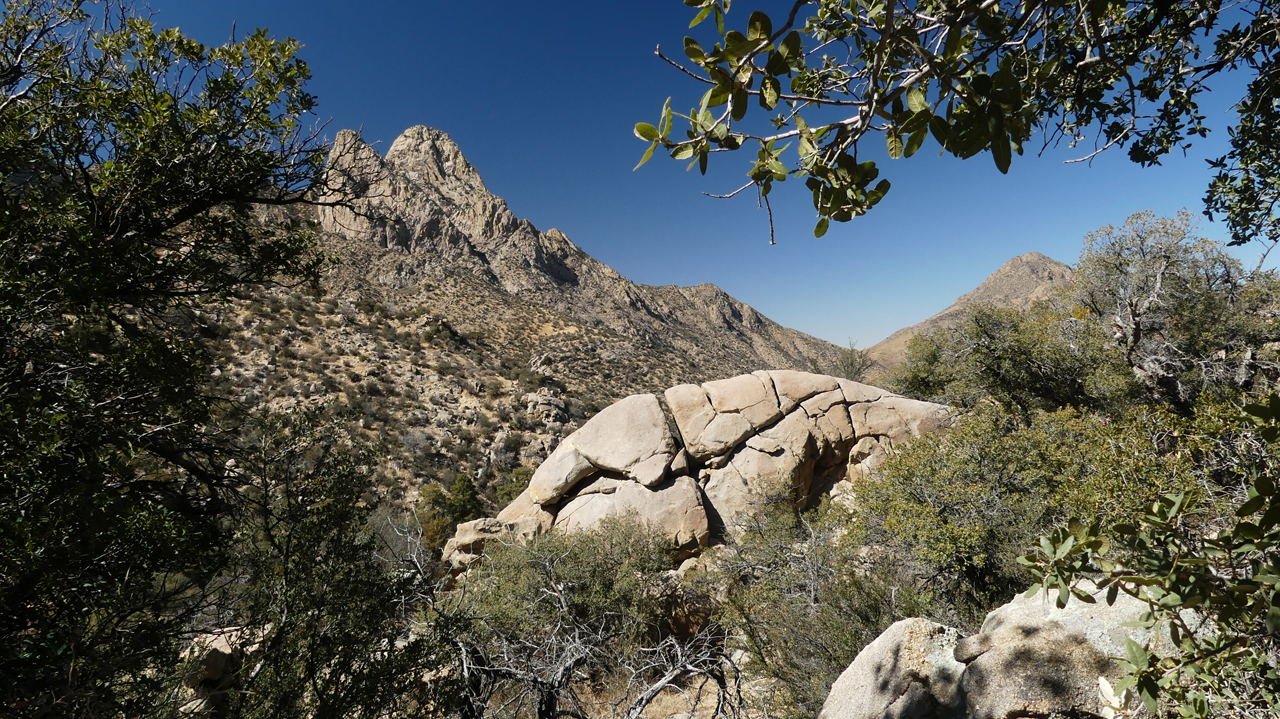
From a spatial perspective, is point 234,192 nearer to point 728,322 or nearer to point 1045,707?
point 1045,707

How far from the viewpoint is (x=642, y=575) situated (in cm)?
966

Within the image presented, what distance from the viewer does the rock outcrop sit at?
2926 mm

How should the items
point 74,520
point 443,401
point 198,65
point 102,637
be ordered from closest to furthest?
point 74,520 < point 102,637 < point 198,65 < point 443,401

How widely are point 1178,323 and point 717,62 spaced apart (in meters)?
17.0

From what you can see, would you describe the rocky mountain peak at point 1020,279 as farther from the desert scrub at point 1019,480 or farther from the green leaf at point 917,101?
the green leaf at point 917,101

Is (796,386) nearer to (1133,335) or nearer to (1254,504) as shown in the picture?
(1133,335)

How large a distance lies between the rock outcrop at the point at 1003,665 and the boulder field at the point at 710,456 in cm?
814

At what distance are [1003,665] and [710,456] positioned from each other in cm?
1024

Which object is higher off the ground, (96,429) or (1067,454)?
(96,429)

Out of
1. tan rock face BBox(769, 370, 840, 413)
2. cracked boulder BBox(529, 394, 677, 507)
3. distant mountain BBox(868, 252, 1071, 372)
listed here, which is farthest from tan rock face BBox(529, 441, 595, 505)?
distant mountain BBox(868, 252, 1071, 372)

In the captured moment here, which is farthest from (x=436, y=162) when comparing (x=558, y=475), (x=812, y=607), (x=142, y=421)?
(x=812, y=607)

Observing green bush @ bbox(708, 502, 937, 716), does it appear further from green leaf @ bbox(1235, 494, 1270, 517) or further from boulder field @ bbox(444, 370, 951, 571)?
green leaf @ bbox(1235, 494, 1270, 517)

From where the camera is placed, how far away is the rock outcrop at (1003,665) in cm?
293

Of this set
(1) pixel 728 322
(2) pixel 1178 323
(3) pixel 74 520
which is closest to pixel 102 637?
(3) pixel 74 520
